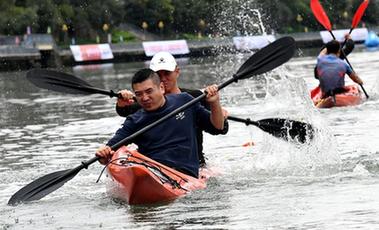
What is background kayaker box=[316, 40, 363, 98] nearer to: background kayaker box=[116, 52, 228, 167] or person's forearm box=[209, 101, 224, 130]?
background kayaker box=[116, 52, 228, 167]

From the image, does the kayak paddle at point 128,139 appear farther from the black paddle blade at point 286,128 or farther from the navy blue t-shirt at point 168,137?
the black paddle blade at point 286,128

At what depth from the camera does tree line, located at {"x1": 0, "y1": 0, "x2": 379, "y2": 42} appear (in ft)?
163

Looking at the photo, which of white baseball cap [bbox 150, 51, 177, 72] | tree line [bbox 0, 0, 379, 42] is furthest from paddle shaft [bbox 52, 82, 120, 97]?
tree line [bbox 0, 0, 379, 42]

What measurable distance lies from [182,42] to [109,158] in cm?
4027

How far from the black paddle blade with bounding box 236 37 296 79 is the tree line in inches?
1507

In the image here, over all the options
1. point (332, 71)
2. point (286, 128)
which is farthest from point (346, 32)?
point (286, 128)

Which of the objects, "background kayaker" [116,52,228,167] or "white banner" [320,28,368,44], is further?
"white banner" [320,28,368,44]

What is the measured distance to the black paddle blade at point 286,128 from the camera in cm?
1128

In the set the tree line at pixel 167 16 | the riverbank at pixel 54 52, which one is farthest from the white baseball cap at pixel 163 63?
the tree line at pixel 167 16

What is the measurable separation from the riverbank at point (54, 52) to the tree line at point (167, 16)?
3302 mm

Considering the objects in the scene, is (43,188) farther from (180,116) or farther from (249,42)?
(249,42)

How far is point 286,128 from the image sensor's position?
37.2ft

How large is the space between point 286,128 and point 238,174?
3.17 ft

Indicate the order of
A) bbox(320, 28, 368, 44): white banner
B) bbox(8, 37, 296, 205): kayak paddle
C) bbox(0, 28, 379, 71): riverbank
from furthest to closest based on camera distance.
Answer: bbox(320, 28, 368, 44): white banner
bbox(0, 28, 379, 71): riverbank
bbox(8, 37, 296, 205): kayak paddle
